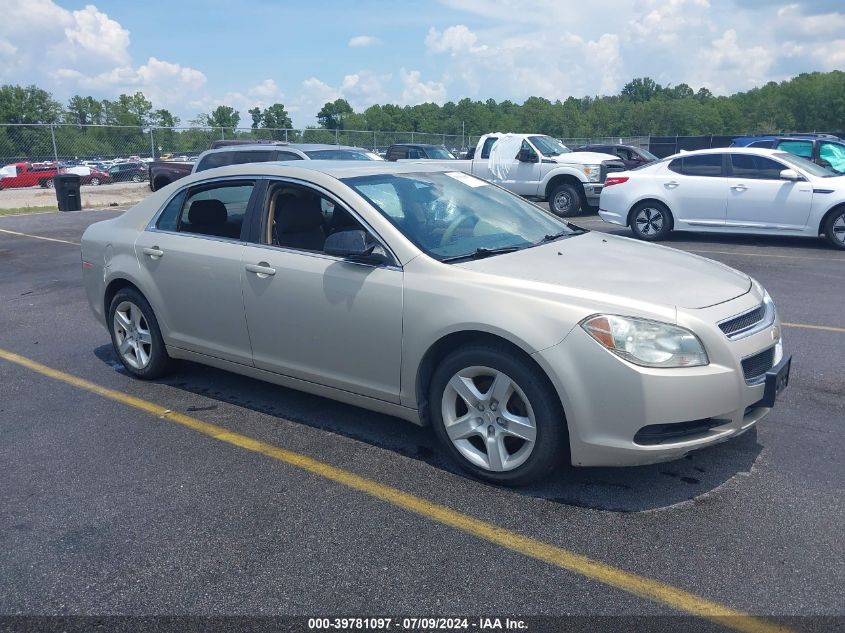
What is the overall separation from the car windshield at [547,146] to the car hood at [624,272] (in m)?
14.5

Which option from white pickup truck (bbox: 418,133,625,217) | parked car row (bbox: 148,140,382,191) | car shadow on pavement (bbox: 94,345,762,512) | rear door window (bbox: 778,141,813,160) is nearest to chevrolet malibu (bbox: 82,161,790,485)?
car shadow on pavement (bbox: 94,345,762,512)

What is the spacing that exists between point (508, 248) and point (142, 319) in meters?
2.88

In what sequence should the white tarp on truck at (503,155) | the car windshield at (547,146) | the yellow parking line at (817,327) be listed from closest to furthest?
the yellow parking line at (817,327) → the car windshield at (547,146) → the white tarp on truck at (503,155)

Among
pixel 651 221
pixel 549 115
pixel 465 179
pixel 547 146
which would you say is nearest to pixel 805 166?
pixel 651 221

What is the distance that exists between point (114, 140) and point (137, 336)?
27.4m

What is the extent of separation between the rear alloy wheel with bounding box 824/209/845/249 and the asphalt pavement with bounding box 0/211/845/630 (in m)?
7.11

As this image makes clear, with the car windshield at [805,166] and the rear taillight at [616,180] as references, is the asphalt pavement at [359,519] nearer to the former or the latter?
the car windshield at [805,166]

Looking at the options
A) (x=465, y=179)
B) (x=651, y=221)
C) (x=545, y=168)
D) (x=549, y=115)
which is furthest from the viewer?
(x=549, y=115)

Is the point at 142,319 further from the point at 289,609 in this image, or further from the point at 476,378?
the point at 289,609

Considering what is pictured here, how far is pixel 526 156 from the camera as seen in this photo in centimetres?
1859

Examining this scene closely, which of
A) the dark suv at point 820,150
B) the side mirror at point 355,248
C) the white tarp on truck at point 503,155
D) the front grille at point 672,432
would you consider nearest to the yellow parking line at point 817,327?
the front grille at point 672,432

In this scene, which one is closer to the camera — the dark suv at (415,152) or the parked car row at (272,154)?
the parked car row at (272,154)

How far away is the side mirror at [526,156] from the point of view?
1855 cm

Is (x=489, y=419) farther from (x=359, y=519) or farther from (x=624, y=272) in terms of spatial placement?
(x=624, y=272)
